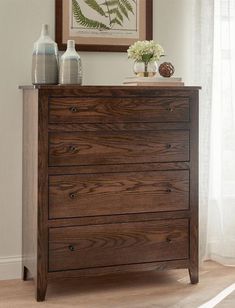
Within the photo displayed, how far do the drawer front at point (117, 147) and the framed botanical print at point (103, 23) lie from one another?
2.15 ft

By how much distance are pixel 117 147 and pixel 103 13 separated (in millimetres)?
864

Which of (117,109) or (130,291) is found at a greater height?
(117,109)

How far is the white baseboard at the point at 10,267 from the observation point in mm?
3504

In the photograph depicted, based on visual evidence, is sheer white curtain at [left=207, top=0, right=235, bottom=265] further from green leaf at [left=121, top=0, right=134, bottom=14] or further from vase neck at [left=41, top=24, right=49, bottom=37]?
vase neck at [left=41, top=24, right=49, bottom=37]

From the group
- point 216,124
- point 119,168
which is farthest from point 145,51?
point 216,124

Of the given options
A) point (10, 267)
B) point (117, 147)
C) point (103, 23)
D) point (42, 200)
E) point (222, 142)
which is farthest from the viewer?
point (222, 142)

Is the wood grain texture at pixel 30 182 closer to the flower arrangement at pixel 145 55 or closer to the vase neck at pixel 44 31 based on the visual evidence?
the vase neck at pixel 44 31

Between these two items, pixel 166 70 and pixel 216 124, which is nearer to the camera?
pixel 166 70

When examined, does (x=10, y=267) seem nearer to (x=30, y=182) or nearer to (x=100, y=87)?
(x=30, y=182)

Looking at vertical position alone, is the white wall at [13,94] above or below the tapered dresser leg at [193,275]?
above

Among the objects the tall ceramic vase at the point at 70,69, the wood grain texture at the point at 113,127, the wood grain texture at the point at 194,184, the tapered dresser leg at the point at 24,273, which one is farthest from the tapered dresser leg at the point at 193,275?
the tall ceramic vase at the point at 70,69

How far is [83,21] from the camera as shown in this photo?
11.7 feet

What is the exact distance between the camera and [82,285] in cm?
339

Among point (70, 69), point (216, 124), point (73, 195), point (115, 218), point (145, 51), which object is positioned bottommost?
point (115, 218)
